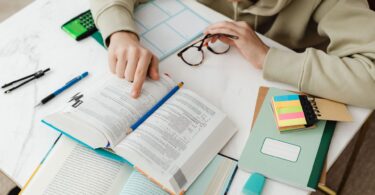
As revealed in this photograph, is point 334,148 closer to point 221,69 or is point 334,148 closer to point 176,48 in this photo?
point 221,69

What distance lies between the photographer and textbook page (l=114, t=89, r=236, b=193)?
0.73 meters

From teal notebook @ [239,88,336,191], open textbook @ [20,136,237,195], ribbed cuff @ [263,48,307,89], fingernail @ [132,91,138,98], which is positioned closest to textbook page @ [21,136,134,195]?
open textbook @ [20,136,237,195]

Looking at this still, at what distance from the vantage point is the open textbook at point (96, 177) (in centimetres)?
73

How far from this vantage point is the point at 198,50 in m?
0.97

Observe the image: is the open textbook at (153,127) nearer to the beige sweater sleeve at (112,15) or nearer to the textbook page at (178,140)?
the textbook page at (178,140)

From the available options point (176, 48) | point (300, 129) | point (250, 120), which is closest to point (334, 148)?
point (300, 129)

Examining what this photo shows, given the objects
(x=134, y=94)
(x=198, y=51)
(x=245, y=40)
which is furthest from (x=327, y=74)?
(x=134, y=94)

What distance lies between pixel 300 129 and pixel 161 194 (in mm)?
325

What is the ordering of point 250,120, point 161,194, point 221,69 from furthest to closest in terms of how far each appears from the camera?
point 221,69 → point 250,120 → point 161,194

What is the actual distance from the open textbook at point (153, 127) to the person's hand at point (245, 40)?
7.3 inches

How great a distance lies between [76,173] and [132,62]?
28 centimetres

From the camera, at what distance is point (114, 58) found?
912 millimetres

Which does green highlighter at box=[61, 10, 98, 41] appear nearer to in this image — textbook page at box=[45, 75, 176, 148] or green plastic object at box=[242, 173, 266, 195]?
textbook page at box=[45, 75, 176, 148]

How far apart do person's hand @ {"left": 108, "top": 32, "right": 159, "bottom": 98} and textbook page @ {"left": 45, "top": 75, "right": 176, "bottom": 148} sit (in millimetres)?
19
